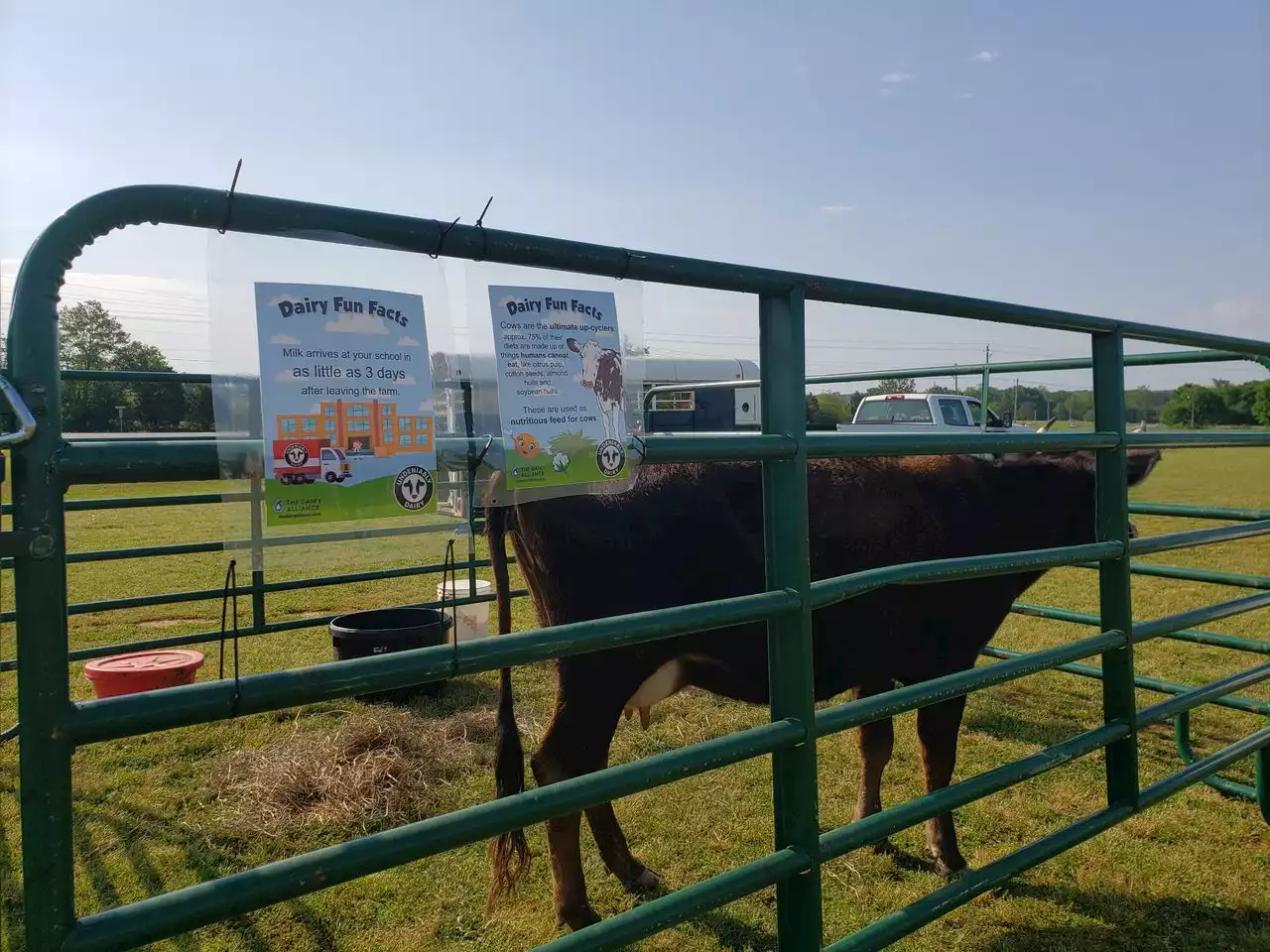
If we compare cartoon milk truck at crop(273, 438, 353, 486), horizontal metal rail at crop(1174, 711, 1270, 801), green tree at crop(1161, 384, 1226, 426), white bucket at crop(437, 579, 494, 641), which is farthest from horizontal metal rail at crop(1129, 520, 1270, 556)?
green tree at crop(1161, 384, 1226, 426)

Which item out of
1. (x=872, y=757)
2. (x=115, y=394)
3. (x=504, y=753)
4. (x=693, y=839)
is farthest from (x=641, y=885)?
(x=115, y=394)

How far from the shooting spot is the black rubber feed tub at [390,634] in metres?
4.43

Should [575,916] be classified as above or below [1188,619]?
below

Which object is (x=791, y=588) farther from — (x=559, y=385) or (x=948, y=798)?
(x=948, y=798)

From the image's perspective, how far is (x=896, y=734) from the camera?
14.6 feet

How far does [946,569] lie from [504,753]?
1.56m

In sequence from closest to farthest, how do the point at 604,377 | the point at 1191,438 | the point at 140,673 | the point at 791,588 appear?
the point at 604,377, the point at 791,588, the point at 1191,438, the point at 140,673

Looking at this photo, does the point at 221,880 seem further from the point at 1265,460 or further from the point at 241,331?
the point at 1265,460

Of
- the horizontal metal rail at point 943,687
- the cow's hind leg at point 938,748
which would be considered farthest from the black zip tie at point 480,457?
the cow's hind leg at point 938,748

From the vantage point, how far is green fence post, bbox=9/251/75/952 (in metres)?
0.98

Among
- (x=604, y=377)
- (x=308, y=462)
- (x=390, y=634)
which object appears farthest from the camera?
(x=390, y=634)

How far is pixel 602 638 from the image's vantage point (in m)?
1.40

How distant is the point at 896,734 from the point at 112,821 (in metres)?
3.71

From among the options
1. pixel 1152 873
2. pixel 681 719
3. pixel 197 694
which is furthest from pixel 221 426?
pixel 681 719
